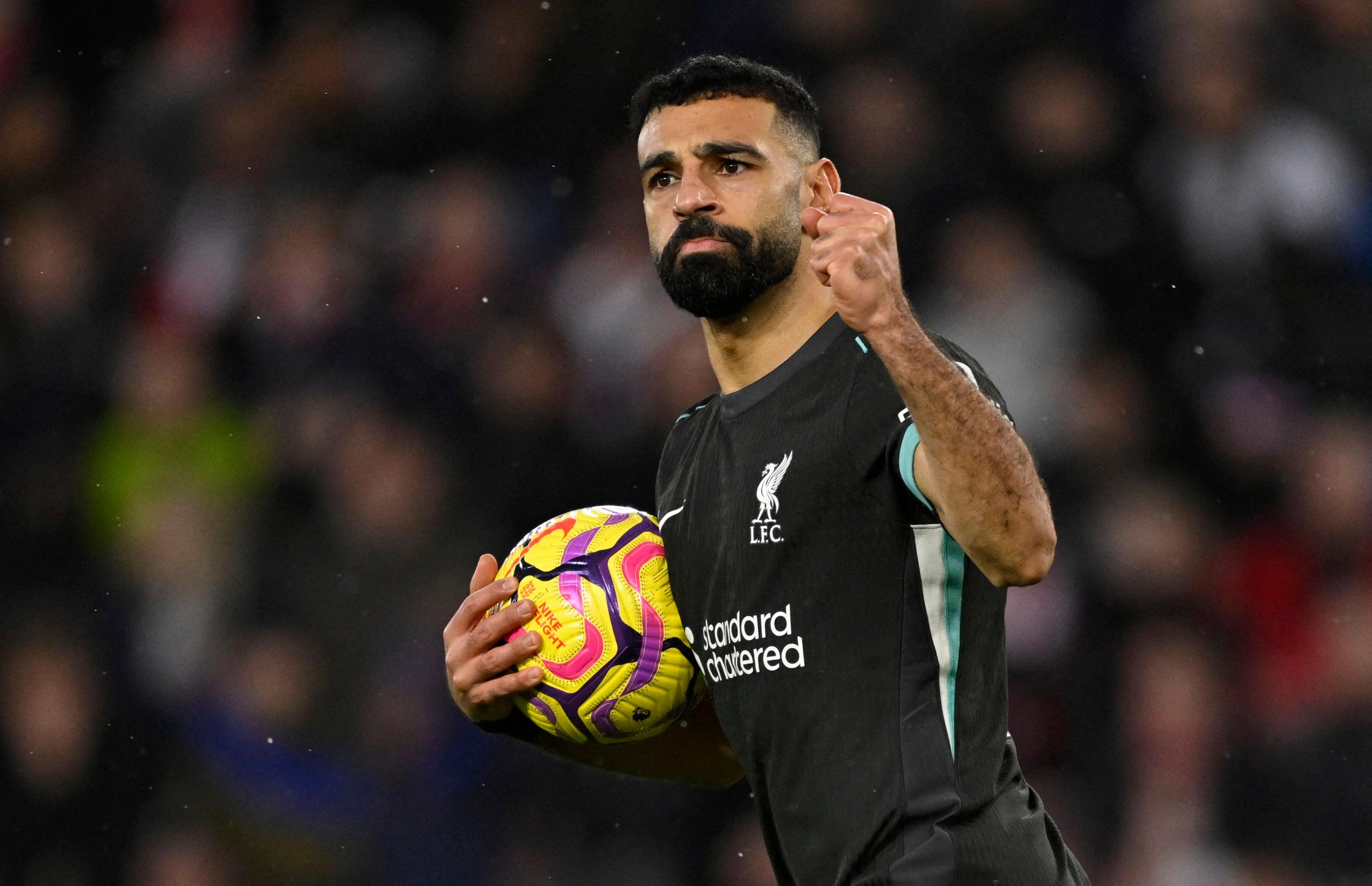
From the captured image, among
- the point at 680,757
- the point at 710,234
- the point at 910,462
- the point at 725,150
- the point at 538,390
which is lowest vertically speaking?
the point at 680,757

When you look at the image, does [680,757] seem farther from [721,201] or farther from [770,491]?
[721,201]

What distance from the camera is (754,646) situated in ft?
7.97

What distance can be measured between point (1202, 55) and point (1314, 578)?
1807 millimetres

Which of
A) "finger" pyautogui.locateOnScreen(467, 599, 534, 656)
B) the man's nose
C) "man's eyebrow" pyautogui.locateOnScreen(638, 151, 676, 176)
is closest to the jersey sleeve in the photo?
the man's nose

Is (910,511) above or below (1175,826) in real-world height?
above

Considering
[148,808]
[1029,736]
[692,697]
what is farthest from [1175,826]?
[148,808]

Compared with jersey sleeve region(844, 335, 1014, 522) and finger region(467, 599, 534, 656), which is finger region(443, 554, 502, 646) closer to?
finger region(467, 599, 534, 656)

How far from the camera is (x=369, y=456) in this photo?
526 cm

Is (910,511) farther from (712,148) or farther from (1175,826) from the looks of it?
(1175,826)

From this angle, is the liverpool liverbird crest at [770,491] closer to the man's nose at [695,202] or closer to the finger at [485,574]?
the man's nose at [695,202]

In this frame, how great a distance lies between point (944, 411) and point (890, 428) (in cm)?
26

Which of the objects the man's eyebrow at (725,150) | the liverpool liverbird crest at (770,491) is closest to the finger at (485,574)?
the liverpool liverbird crest at (770,491)

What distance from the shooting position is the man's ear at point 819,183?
2752 mm

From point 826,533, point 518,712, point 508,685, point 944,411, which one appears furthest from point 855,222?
point 518,712
